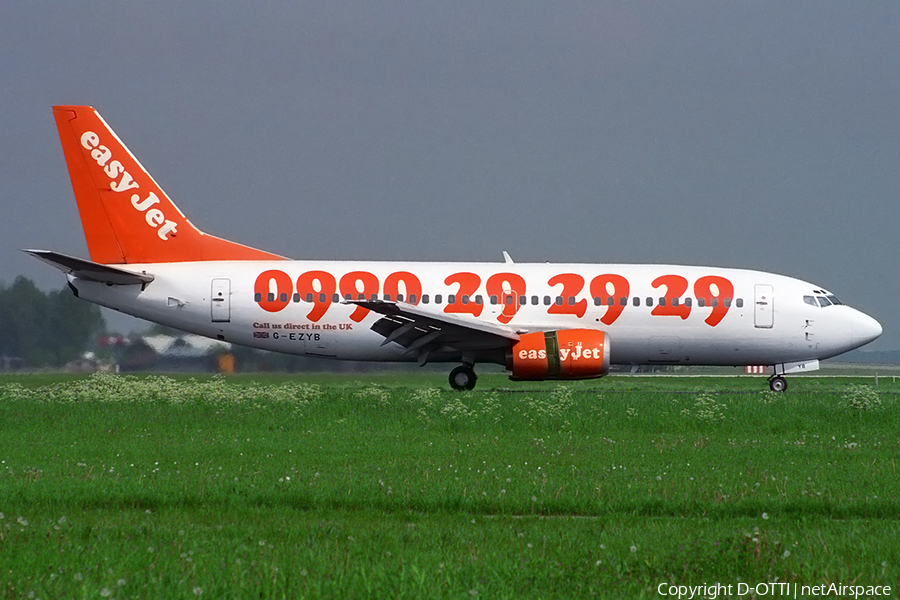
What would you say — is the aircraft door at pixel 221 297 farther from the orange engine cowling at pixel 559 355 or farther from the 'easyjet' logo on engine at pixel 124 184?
the orange engine cowling at pixel 559 355

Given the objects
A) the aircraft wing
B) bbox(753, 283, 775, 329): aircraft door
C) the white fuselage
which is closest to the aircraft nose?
the white fuselage

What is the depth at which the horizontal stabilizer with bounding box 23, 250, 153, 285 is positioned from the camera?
24.1 m

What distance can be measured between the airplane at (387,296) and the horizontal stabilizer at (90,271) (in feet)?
0.19

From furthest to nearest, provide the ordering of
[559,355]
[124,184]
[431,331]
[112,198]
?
1. [124,184]
2. [112,198]
3. [431,331]
4. [559,355]

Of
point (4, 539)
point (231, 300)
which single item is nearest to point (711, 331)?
point (231, 300)

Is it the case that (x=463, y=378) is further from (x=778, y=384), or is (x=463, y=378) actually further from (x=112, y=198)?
(x=112, y=198)

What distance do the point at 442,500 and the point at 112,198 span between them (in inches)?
808

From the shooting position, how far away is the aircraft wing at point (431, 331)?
2380 cm

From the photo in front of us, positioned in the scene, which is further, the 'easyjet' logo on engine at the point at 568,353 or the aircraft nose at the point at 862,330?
the aircraft nose at the point at 862,330

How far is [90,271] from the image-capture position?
24984 mm

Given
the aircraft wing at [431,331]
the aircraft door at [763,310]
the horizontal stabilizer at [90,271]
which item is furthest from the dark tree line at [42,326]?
the aircraft door at [763,310]

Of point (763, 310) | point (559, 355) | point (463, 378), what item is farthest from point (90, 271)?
point (763, 310)

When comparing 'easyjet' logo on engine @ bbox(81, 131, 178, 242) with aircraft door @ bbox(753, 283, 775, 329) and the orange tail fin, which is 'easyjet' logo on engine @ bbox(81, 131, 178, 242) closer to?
the orange tail fin

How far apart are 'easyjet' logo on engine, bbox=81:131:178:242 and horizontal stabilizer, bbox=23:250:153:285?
159 cm
